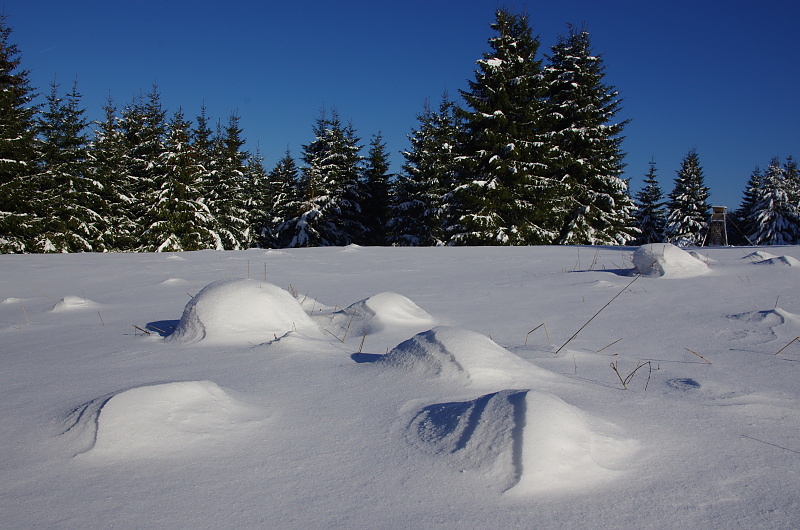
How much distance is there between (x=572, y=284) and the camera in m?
3.69

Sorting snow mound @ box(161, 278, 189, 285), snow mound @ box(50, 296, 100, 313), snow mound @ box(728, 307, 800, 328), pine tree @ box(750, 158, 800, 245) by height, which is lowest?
snow mound @ box(50, 296, 100, 313)

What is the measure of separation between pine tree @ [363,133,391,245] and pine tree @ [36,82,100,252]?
14.1 m

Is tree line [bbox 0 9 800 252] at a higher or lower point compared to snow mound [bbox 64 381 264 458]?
higher

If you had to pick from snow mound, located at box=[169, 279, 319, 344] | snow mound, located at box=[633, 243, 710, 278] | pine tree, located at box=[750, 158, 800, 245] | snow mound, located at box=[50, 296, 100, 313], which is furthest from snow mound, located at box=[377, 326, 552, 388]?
pine tree, located at box=[750, 158, 800, 245]

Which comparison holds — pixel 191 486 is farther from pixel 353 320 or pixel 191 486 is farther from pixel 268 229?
pixel 268 229

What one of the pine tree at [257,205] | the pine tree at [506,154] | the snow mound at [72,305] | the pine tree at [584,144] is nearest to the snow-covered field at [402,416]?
the snow mound at [72,305]

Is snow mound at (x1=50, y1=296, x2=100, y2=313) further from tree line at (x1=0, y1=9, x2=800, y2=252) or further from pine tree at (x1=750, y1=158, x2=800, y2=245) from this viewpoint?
pine tree at (x1=750, y1=158, x2=800, y2=245)

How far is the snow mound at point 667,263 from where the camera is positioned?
357 cm

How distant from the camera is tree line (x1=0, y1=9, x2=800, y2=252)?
18.8 metres

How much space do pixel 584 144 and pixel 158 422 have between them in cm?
2226

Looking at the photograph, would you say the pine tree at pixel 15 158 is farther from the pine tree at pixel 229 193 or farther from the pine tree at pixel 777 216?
the pine tree at pixel 777 216

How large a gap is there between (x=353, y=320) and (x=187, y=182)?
24.4 metres

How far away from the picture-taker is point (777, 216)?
31.0 m

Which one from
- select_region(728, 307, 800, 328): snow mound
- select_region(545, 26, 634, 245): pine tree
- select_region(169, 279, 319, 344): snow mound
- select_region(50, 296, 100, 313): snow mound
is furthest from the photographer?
select_region(545, 26, 634, 245): pine tree
